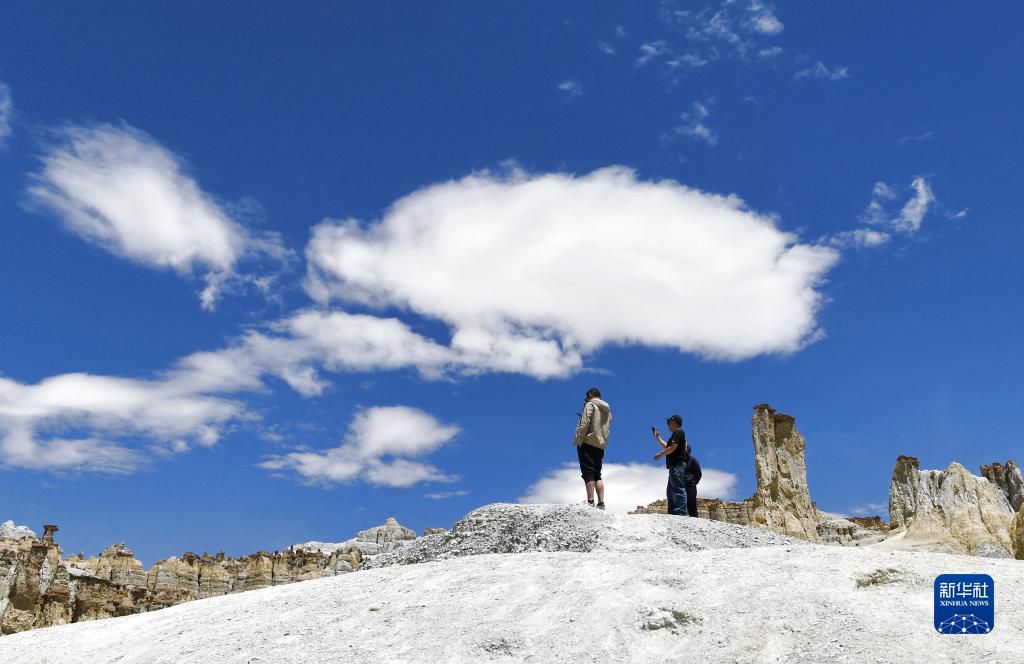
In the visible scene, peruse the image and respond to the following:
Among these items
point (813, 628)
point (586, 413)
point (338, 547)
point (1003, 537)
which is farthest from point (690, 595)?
point (338, 547)

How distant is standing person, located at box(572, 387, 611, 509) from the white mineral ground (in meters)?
2.73

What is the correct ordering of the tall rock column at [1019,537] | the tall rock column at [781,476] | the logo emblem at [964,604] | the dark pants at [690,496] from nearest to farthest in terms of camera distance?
the logo emblem at [964,604] < the dark pants at [690,496] < the tall rock column at [1019,537] < the tall rock column at [781,476]

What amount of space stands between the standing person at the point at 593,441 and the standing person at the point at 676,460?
0.92 meters

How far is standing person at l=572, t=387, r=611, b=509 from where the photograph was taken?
41.5 ft

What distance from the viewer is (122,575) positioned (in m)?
91.8

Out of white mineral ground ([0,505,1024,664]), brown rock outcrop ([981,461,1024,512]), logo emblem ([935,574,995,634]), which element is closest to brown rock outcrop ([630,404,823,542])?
brown rock outcrop ([981,461,1024,512])

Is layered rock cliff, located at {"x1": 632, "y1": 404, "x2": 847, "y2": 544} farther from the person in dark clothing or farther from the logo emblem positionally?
the logo emblem

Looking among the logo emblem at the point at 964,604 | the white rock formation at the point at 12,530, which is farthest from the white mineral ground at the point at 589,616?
the white rock formation at the point at 12,530

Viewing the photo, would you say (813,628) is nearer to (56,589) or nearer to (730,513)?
(56,589)

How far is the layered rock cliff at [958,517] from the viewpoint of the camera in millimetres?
37016

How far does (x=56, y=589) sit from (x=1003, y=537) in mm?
56806

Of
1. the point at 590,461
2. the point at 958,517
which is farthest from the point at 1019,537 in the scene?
the point at 958,517

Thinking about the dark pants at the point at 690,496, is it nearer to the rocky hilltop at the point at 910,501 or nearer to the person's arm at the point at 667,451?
the person's arm at the point at 667,451

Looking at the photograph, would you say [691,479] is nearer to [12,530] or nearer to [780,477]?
[780,477]
